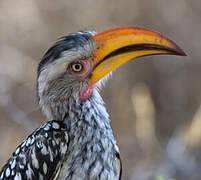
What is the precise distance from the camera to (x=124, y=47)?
364cm

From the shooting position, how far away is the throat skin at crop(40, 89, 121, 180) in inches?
137

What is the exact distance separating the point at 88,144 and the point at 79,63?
0.64m

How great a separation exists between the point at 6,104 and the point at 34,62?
4.95ft

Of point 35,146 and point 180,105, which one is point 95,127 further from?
point 180,105

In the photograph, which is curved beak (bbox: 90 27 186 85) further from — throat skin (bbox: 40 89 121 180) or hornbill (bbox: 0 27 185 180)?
throat skin (bbox: 40 89 121 180)

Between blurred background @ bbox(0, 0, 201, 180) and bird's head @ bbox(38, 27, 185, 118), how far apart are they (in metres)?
5.02

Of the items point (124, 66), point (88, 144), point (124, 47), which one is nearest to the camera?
point (88, 144)

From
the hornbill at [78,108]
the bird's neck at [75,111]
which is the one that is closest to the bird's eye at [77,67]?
the hornbill at [78,108]

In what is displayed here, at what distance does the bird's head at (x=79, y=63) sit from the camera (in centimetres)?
367

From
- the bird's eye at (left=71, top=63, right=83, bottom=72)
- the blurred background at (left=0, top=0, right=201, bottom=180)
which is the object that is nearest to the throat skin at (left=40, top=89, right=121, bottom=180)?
the bird's eye at (left=71, top=63, right=83, bottom=72)

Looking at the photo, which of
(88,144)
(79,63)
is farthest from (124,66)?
(88,144)

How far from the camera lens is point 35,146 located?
3.56 meters

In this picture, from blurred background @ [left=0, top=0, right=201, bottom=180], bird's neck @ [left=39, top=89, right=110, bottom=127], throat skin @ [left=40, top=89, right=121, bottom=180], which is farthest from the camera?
blurred background @ [left=0, top=0, right=201, bottom=180]

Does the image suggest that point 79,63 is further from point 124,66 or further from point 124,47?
point 124,66
